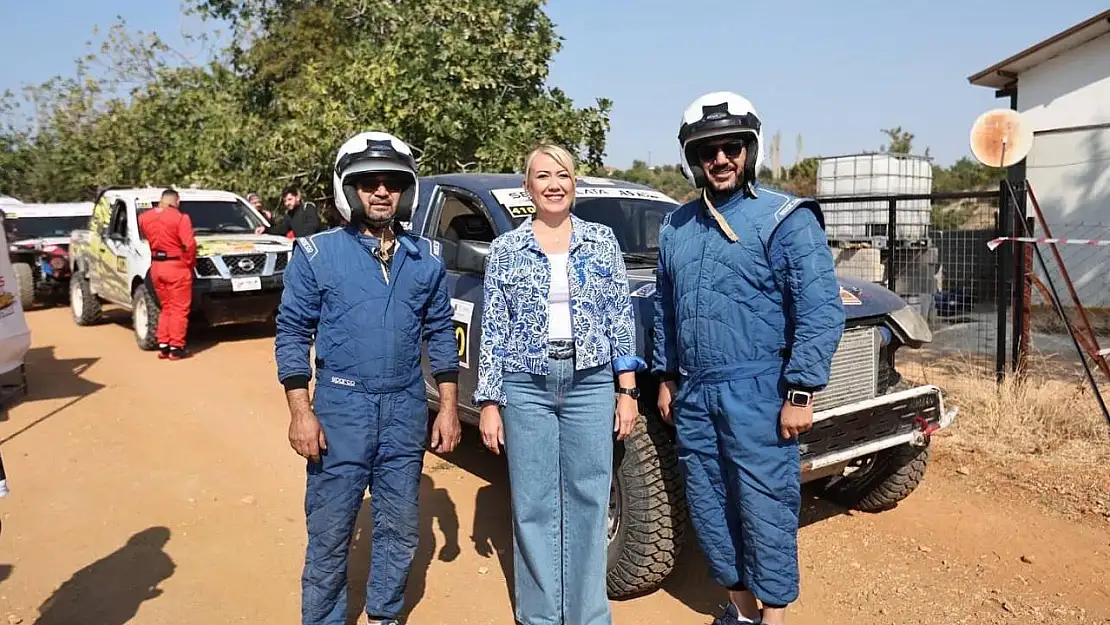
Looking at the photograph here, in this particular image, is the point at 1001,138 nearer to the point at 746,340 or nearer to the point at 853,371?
the point at 853,371

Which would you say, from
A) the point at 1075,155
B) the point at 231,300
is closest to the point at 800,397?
the point at 231,300

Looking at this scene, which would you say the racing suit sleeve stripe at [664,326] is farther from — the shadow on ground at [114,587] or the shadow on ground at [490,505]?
the shadow on ground at [114,587]

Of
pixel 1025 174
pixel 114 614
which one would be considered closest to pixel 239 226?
pixel 114 614

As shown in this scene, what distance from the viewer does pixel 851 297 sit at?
13.0 ft

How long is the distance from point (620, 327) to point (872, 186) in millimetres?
12028

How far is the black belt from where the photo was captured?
2.97 metres

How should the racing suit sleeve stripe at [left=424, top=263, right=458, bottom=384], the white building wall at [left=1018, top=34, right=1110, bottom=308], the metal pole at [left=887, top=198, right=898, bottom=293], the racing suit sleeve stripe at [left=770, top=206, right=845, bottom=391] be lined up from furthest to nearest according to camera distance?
the white building wall at [left=1018, top=34, right=1110, bottom=308]
the metal pole at [left=887, top=198, right=898, bottom=293]
the racing suit sleeve stripe at [left=424, top=263, right=458, bottom=384]
the racing suit sleeve stripe at [left=770, top=206, right=845, bottom=391]

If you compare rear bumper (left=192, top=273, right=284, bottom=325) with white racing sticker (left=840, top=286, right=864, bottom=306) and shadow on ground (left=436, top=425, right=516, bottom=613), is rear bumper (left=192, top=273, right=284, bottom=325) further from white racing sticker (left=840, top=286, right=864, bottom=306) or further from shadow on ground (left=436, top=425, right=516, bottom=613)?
white racing sticker (left=840, top=286, right=864, bottom=306)

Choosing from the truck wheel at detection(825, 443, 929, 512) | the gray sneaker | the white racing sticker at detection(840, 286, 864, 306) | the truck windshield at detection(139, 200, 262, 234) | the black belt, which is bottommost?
the gray sneaker

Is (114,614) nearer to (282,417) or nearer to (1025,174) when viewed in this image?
(282,417)

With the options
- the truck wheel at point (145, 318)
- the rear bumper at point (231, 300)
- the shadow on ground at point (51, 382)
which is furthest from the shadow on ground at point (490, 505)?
the truck wheel at point (145, 318)

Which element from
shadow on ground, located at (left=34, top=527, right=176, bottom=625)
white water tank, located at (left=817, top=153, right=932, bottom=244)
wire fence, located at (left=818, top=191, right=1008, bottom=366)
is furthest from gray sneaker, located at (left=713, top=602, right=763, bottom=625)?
white water tank, located at (left=817, top=153, right=932, bottom=244)

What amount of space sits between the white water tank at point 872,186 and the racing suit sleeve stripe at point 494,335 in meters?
10.1

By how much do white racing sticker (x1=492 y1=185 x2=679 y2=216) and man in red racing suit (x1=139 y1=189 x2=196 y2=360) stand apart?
564 cm
